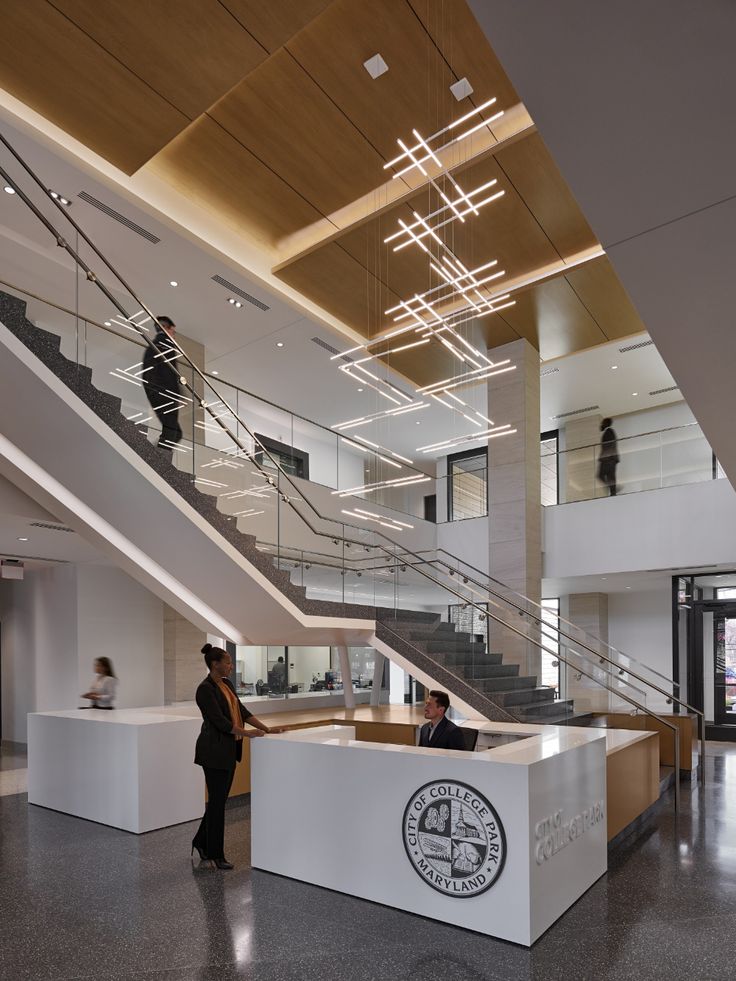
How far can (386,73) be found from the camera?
7645 mm

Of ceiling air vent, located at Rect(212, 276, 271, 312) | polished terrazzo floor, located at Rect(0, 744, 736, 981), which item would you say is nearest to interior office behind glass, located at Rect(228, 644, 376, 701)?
ceiling air vent, located at Rect(212, 276, 271, 312)

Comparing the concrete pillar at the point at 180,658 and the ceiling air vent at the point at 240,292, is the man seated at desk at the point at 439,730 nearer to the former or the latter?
the ceiling air vent at the point at 240,292

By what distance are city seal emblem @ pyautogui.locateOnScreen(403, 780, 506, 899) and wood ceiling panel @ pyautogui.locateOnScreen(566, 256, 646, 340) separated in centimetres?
760

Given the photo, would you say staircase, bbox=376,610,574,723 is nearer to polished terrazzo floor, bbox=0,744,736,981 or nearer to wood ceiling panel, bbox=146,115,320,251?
polished terrazzo floor, bbox=0,744,736,981

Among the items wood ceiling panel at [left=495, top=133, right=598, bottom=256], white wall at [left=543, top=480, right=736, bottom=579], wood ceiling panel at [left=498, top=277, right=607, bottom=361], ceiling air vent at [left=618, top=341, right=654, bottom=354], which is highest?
wood ceiling panel at [left=495, top=133, right=598, bottom=256]

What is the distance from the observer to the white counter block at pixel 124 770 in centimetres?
684

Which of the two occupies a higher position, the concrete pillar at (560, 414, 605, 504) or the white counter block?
the concrete pillar at (560, 414, 605, 504)

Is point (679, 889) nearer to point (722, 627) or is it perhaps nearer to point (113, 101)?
point (113, 101)

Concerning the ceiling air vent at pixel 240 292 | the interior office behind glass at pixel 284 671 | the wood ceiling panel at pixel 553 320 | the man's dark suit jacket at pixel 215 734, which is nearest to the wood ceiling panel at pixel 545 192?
the wood ceiling panel at pixel 553 320

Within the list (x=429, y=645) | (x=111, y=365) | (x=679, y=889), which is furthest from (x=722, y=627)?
(x=111, y=365)

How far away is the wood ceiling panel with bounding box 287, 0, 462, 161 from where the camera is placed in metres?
7.04

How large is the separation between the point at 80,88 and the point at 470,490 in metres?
12.0

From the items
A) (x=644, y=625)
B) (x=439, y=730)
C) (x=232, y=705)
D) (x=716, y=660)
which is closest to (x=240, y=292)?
(x=232, y=705)

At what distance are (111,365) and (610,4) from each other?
641 centimetres
